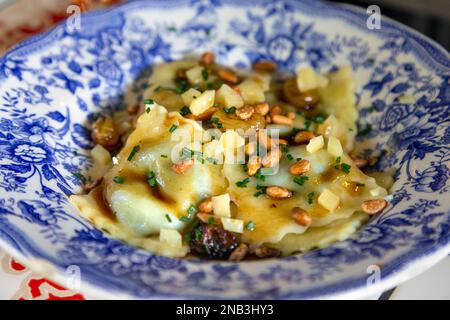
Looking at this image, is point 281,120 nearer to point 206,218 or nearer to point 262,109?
point 262,109

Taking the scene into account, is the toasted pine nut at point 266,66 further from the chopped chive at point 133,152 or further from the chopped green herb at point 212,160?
the chopped chive at point 133,152

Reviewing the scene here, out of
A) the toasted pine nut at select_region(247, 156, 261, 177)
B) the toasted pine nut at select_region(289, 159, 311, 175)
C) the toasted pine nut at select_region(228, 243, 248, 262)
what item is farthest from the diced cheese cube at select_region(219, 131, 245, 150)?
the toasted pine nut at select_region(228, 243, 248, 262)

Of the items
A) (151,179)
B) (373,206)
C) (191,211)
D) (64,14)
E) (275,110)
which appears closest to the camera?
(373,206)

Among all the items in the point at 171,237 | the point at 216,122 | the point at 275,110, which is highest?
the point at 275,110

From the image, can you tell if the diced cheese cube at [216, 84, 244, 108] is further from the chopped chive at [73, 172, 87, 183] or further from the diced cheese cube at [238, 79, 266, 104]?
the chopped chive at [73, 172, 87, 183]

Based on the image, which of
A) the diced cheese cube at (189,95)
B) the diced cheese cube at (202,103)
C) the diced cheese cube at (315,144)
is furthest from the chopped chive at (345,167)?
the diced cheese cube at (189,95)

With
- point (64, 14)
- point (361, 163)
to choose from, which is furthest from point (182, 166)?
point (64, 14)

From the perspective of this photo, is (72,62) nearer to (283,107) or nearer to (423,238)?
(283,107)

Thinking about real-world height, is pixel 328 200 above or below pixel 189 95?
below

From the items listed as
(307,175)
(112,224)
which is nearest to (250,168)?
(307,175)
